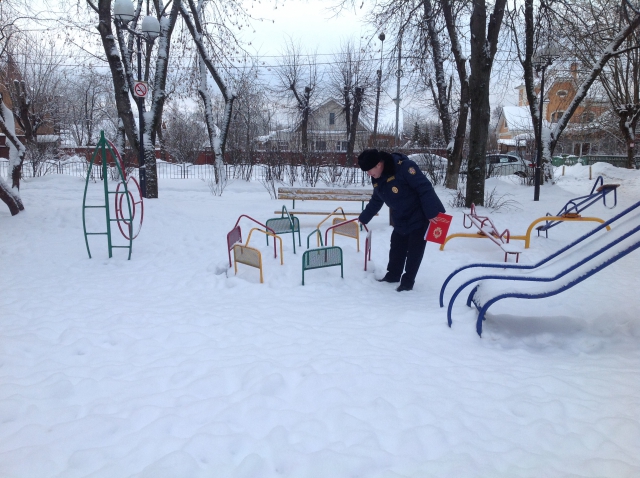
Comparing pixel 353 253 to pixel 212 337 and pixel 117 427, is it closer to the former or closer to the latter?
pixel 212 337

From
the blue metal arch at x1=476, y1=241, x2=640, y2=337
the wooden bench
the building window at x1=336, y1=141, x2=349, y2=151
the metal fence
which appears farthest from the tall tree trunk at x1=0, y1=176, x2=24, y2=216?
the metal fence

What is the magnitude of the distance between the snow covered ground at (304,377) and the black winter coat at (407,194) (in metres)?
0.82

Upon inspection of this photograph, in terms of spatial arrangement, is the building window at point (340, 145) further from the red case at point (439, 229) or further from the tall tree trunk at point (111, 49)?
the red case at point (439, 229)

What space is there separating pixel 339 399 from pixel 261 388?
500mm

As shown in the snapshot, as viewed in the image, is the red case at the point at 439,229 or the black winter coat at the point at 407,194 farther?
the black winter coat at the point at 407,194

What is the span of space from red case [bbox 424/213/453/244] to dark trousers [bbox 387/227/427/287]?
31 cm

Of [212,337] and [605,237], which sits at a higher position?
[605,237]

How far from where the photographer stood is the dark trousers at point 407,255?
5.10 meters

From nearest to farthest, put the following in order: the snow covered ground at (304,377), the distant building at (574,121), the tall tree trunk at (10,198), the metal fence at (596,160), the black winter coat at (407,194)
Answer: the snow covered ground at (304,377) → the black winter coat at (407,194) → the tall tree trunk at (10,198) → the distant building at (574,121) → the metal fence at (596,160)

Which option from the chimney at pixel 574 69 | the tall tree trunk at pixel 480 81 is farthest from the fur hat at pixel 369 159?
the chimney at pixel 574 69

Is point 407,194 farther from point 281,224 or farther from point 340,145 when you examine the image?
point 340,145

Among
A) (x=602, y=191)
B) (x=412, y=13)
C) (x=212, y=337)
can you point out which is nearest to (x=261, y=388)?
(x=212, y=337)

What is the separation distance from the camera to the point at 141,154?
10.3 metres

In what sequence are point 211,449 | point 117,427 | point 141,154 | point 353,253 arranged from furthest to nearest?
point 141,154 → point 353,253 → point 117,427 → point 211,449
